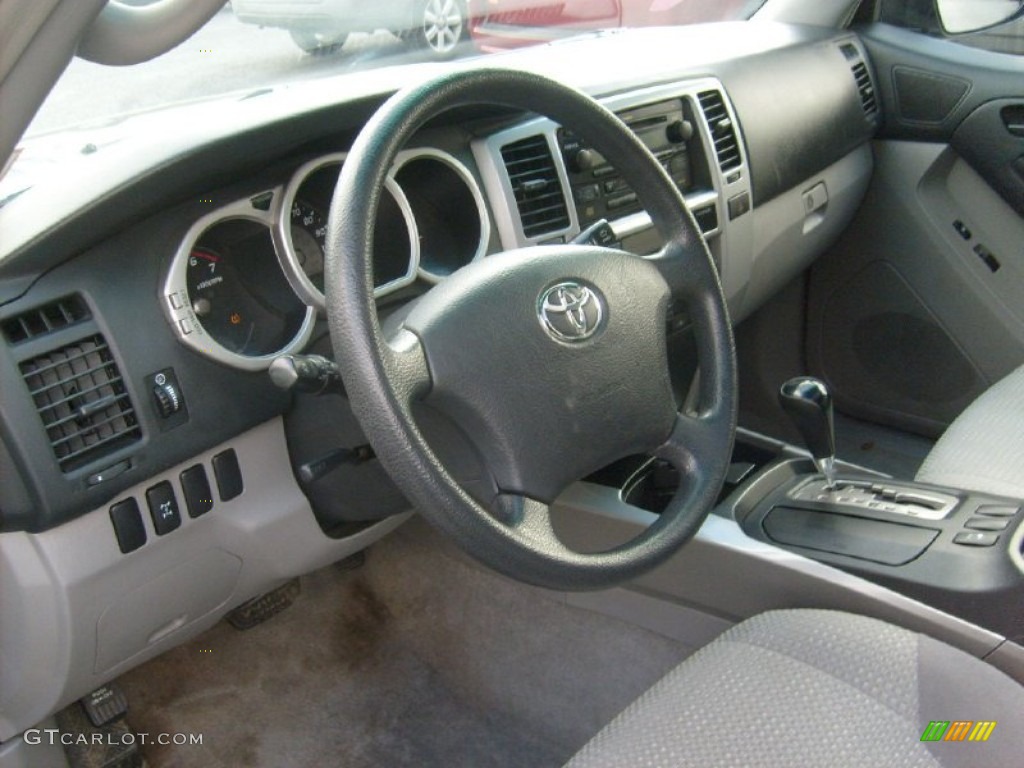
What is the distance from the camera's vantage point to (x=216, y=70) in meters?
1.67

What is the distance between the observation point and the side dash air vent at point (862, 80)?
249 centimetres

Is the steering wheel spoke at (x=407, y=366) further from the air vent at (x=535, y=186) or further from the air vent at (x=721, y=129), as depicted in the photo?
the air vent at (x=721, y=129)

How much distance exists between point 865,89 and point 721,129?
68cm

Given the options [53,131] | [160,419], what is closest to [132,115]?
[53,131]

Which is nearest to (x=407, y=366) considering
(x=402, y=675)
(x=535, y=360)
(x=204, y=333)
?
(x=535, y=360)

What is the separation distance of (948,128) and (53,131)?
74.5 inches

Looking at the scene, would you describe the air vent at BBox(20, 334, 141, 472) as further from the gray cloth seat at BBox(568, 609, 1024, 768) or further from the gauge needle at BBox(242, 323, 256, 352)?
the gray cloth seat at BBox(568, 609, 1024, 768)

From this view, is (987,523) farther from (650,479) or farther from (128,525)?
(128,525)

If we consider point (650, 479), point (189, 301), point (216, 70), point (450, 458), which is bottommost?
point (650, 479)

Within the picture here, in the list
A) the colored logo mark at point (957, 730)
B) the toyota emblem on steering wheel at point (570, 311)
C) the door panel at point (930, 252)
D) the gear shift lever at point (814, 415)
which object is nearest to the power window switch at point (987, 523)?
the gear shift lever at point (814, 415)

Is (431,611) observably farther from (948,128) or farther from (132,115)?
(948,128)

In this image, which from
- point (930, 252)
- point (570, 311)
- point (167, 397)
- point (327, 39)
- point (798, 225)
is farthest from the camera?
point (930, 252)

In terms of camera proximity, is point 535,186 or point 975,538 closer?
point 975,538

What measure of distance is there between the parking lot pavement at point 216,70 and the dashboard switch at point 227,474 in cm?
46
